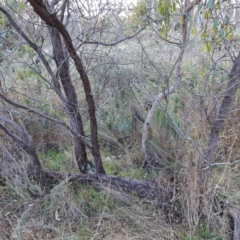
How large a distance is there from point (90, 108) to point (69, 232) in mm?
966

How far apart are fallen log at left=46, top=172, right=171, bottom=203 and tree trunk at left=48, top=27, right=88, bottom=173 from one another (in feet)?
0.55

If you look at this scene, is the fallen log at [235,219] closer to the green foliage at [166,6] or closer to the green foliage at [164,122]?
the green foliage at [164,122]

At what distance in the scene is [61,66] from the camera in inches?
83.2

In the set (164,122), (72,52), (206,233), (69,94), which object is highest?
(72,52)

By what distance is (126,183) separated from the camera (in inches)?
89.7

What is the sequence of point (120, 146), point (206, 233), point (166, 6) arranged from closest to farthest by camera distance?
point (166, 6), point (206, 233), point (120, 146)

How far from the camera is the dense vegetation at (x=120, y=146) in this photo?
6.13 ft

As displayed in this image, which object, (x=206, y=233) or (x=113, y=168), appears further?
(x=113, y=168)

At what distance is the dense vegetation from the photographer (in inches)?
Answer: 73.6

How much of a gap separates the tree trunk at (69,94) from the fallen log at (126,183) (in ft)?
0.55

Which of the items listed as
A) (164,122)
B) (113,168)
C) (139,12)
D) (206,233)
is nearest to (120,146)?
(113,168)

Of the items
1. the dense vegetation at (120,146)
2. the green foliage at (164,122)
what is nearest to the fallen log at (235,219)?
the dense vegetation at (120,146)

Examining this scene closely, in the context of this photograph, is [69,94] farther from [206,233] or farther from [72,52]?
[206,233]

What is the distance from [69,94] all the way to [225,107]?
4.27 ft
